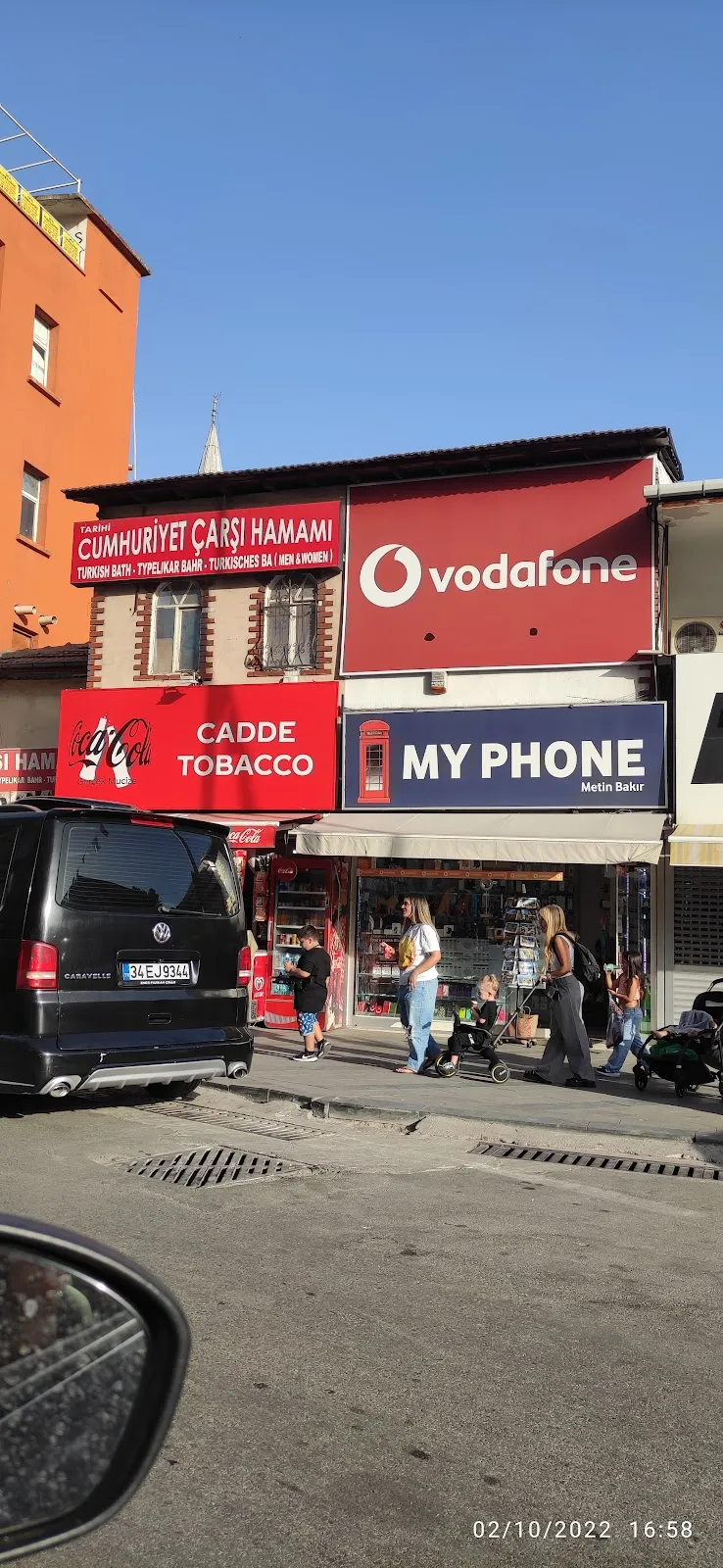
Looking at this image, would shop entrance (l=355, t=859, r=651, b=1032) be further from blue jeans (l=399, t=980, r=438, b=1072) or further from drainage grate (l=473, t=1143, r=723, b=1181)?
drainage grate (l=473, t=1143, r=723, b=1181)

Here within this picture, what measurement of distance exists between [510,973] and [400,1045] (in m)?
1.99

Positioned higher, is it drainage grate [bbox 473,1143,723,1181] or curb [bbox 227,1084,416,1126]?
curb [bbox 227,1084,416,1126]

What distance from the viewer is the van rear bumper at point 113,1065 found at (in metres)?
7.13

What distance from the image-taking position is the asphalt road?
9.52ft

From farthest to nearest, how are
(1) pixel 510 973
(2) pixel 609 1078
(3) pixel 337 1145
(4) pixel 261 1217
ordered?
(1) pixel 510 973
(2) pixel 609 1078
(3) pixel 337 1145
(4) pixel 261 1217

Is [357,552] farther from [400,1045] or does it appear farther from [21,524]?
[21,524]

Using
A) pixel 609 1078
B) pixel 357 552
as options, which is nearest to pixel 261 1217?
pixel 609 1078

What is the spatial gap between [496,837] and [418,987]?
9.46ft

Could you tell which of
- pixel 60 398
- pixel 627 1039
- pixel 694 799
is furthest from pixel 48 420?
pixel 627 1039

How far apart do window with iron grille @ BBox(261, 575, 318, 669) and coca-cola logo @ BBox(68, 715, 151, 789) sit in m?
2.20

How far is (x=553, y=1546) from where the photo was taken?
2846 mm

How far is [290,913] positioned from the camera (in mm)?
15922

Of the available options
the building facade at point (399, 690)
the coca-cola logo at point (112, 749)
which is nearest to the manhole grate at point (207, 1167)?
the building facade at point (399, 690)

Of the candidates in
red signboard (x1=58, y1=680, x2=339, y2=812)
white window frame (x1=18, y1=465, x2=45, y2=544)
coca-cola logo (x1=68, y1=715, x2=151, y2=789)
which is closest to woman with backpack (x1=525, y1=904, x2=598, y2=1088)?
red signboard (x1=58, y1=680, x2=339, y2=812)
